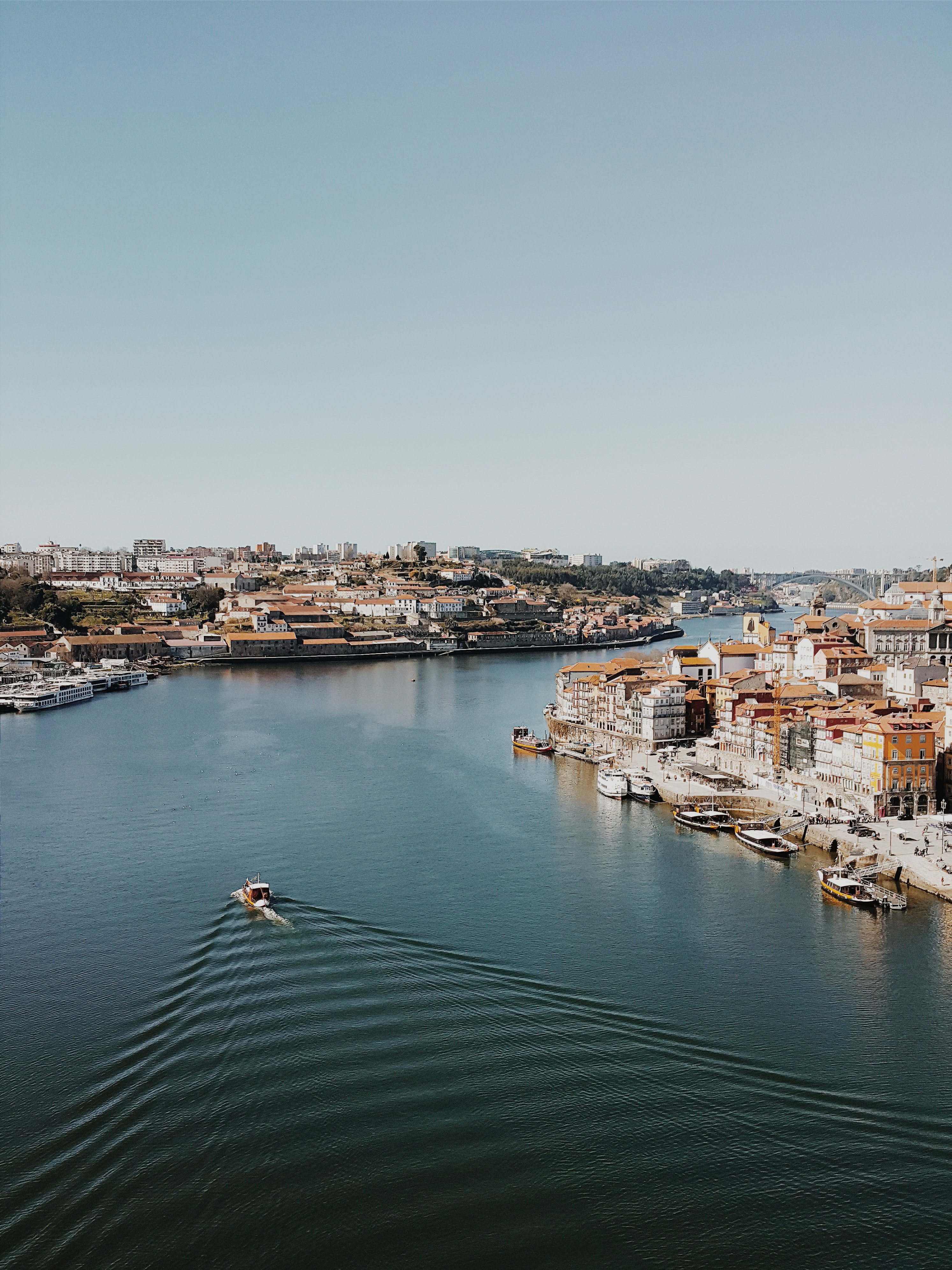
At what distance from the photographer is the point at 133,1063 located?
550 centimetres

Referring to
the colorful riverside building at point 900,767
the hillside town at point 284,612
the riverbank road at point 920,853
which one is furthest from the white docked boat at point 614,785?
the hillside town at point 284,612

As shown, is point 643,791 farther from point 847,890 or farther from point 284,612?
point 284,612

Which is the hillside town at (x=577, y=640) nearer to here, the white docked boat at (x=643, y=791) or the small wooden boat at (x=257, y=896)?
the white docked boat at (x=643, y=791)

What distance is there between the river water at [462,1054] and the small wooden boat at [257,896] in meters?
0.15

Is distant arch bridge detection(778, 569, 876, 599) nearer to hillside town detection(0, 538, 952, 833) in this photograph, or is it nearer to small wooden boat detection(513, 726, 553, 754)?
hillside town detection(0, 538, 952, 833)

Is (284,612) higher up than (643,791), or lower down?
higher up

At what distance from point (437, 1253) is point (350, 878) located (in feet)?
14.8

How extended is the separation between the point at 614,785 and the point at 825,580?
73.3 meters

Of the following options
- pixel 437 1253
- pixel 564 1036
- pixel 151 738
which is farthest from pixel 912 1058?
pixel 151 738

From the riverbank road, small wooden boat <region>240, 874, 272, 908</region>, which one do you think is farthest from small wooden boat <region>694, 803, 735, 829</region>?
small wooden boat <region>240, 874, 272, 908</region>

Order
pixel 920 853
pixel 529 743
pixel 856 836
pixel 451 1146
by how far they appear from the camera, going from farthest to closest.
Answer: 1. pixel 529 743
2. pixel 856 836
3. pixel 920 853
4. pixel 451 1146

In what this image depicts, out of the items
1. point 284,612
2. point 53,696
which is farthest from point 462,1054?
point 284,612

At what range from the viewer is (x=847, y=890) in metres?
8.02

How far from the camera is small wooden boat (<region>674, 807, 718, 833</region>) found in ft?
34.2
